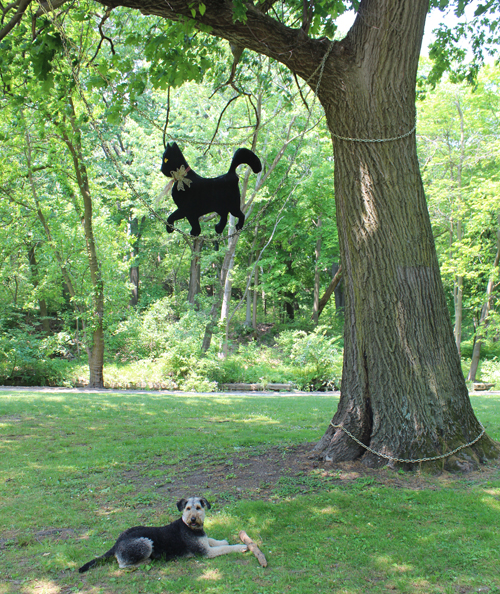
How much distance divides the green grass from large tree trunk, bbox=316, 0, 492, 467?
0.47 meters

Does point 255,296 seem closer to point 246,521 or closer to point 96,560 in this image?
point 246,521

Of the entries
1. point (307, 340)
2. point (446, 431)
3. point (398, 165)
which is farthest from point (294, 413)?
point (307, 340)

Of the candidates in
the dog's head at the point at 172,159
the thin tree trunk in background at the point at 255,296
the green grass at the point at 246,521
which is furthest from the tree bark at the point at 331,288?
the dog's head at the point at 172,159

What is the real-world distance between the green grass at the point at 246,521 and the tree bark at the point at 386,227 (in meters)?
0.51

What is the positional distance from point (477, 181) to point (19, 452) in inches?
680

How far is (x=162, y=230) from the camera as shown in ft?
A: 80.4

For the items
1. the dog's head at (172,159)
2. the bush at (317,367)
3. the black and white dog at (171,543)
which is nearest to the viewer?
the black and white dog at (171,543)

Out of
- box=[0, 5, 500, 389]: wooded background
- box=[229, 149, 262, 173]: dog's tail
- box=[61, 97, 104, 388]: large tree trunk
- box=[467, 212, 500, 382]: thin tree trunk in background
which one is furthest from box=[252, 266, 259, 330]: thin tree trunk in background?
box=[229, 149, 262, 173]: dog's tail

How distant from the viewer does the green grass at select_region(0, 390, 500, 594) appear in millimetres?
2543

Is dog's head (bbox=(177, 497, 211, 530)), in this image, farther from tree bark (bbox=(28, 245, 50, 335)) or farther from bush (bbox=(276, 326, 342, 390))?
tree bark (bbox=(28, 245, 50, 335))

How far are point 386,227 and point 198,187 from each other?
6.19 feet

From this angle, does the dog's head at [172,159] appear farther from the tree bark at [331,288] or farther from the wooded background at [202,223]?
the tree bark at [331,288]

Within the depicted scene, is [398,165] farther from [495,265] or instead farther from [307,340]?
[495,265]

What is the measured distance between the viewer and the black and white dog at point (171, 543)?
270 centimetres
